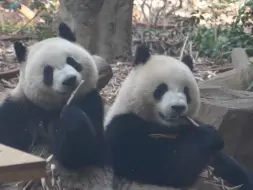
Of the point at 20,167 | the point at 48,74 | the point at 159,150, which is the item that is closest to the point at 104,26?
the point at 48,74

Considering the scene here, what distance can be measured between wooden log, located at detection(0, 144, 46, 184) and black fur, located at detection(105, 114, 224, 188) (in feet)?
5.33

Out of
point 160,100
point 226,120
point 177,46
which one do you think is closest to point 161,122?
point 160,100

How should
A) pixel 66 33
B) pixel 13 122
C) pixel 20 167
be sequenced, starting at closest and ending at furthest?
pixel 20 167 < pixel 13 122 < pixel 66 33

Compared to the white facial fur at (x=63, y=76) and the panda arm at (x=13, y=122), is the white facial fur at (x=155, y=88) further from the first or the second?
the panda arm at (x=13, y=122)

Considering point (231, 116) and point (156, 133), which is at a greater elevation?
point (156, 133)

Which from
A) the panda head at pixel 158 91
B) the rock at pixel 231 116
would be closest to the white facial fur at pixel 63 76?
the panda head at pixel 158 91

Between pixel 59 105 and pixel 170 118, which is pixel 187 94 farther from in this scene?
pixel 59 105

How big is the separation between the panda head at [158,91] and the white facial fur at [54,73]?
0.30 meters

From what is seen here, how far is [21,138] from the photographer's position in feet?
14.6

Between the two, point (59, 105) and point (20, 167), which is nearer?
point (20, 167)

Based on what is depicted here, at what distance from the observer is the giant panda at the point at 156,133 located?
4.18 meters

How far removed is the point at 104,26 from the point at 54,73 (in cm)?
385

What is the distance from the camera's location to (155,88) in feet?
13.6

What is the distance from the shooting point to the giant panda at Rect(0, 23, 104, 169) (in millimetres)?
4070
